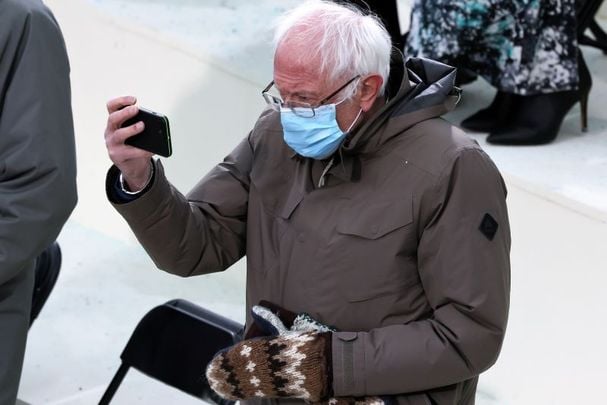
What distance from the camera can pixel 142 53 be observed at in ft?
14.9

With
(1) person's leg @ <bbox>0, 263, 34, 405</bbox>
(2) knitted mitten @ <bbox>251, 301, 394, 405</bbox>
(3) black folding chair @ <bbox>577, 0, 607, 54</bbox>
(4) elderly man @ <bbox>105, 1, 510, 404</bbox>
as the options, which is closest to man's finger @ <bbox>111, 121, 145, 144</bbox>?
(4) elderly man @ <bbox>105, 1, 510, 404</bbox>

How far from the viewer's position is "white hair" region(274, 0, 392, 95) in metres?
2.05

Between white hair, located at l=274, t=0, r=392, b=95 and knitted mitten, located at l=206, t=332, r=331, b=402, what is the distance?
0.45 m

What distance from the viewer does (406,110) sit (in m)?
2.12

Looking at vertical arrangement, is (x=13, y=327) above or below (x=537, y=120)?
above

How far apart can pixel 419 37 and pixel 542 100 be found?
0.45 meters

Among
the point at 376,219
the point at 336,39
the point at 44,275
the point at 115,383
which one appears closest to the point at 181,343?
the point at 115,383

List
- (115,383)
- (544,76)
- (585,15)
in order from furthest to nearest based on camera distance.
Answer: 1. (585,15)
2. (544,76)
3. (115,383)

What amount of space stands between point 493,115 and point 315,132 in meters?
2.12

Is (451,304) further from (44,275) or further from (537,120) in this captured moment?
(537,120)

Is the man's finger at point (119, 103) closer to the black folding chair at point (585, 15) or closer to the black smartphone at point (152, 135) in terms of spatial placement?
the black smartphone at point (152, 135)

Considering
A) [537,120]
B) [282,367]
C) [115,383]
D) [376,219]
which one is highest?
[376,219]

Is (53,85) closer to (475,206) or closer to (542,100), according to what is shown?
(475,206)

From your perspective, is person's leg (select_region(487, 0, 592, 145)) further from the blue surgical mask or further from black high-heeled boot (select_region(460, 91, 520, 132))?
the blue surgical mask
